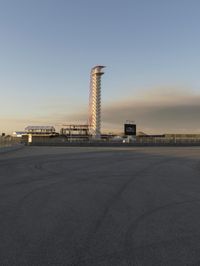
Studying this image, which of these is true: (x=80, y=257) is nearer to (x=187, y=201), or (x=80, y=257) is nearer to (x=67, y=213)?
(x=67, y=213)

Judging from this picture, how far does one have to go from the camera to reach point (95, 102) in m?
107

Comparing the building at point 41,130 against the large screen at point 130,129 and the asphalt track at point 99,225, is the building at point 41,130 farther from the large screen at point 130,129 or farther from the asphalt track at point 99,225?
the asphalt track at point 99,225

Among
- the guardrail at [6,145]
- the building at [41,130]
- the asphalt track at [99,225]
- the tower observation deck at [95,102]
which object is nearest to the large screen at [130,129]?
the tower observation deck at [95,102]

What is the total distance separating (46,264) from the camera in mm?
4891

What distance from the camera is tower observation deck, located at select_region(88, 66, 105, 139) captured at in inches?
4218

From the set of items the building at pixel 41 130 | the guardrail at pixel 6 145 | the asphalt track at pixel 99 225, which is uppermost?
the building at pixel 41 130

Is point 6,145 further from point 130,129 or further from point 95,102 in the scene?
point 95,102

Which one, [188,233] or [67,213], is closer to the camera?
[188,233]

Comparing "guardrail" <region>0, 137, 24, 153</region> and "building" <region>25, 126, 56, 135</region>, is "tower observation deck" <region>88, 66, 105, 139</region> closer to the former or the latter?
"building" <region>25, 126, 56, 135</region>

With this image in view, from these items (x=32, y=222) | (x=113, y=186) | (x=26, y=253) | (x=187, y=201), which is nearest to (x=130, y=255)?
(x=26, y=253)

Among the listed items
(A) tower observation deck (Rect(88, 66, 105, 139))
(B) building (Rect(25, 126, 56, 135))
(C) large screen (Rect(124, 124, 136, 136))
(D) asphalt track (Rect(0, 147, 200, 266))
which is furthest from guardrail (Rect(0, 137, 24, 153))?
(B) building (Rect(25, 126, 56, 135))

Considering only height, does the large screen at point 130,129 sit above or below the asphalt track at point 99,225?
above

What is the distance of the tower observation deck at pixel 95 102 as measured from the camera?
107 metres

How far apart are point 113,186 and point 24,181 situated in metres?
3.54
